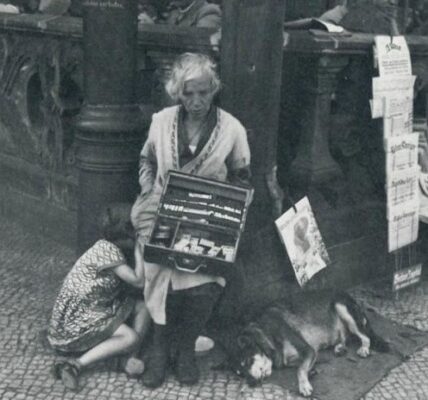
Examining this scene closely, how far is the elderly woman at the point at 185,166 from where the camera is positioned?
12.7ft

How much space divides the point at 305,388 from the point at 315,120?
6.02 feet

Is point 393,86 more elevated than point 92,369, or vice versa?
point 393,86

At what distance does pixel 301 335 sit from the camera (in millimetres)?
4211

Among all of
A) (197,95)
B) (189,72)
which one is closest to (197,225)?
(197,95)

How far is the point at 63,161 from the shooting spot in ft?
19.9

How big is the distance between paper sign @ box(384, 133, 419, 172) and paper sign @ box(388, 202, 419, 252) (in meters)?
0.29

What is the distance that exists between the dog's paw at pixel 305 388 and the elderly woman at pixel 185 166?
21.9 inches

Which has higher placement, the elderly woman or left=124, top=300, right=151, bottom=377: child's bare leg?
the elderly woman

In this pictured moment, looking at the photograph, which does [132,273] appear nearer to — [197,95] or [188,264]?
[188,264]

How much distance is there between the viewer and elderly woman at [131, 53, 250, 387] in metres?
3.87

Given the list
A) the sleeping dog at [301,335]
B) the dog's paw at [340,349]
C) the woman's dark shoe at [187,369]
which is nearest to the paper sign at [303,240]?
the sleeping dog at [301,335]

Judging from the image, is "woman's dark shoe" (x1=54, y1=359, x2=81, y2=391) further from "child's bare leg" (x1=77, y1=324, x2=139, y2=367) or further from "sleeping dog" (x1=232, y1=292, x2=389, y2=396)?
"sleeping dog" (x1=232, y1=292, x2=389, y2=396)

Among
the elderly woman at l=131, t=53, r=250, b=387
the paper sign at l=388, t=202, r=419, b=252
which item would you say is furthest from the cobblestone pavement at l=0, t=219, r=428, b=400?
the paper sign at l=388, t=202, r=419, b=252

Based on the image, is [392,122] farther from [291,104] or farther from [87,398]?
[87,398]
